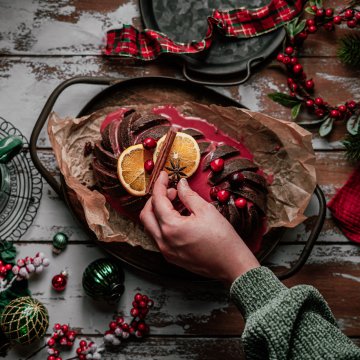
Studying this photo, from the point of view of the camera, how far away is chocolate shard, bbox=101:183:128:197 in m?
1.79

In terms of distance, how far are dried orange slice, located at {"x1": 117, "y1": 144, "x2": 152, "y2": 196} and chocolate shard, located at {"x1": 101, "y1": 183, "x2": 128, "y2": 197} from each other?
40 millimetres

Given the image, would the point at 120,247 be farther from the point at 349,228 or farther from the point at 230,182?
the point at 349,228

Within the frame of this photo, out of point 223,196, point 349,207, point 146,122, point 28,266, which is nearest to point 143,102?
point 146,122

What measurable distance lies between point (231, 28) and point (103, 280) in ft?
3.17

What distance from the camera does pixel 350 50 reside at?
190cm

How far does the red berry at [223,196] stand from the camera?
171cm

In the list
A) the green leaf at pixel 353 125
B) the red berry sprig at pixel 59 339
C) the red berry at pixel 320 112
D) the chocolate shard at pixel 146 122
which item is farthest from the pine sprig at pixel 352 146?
the red berry sprig at pixel 59 339

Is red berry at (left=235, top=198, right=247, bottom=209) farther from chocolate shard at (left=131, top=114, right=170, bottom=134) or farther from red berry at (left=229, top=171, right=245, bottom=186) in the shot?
chocolate shard at (left=131, top=114, right=170, bottom=134)

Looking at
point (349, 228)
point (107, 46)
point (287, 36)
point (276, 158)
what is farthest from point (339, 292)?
point (107, 46)

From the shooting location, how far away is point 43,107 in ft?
6.38

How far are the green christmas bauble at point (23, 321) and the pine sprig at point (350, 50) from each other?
132 centimetres

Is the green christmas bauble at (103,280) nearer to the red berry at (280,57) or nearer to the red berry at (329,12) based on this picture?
the red berry at (280,57)

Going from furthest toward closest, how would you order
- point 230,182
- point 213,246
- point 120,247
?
point 120,247, point 230,182, point 213,246

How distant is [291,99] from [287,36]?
0.72ft
